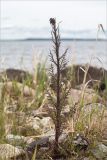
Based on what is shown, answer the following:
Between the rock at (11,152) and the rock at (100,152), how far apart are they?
0.59 m

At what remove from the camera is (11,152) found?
4.02 metres

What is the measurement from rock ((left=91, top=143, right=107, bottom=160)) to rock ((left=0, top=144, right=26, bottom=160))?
1.94ft

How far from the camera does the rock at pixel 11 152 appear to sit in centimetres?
396

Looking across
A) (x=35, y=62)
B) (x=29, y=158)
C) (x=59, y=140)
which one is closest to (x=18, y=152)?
(x=29, y=158)

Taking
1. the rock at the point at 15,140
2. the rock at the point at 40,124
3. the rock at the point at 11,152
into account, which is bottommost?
the rock at the point at 40,124

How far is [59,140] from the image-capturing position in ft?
13.6

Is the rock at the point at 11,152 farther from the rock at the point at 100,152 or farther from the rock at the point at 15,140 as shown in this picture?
the rock at the point at 100,152

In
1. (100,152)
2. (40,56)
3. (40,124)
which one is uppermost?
(40,56)

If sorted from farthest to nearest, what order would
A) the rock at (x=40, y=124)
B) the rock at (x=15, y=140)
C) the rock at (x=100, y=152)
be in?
the rock at (x=40, y=124) → the rock at (x=15, y=140) → the rock at (x=100, y=152)

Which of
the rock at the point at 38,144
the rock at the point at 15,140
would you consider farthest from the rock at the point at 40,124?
the rock at the point at 38,144

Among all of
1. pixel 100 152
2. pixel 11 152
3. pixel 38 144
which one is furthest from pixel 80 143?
pixel 11 152

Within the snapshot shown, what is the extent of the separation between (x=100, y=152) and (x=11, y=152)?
28.9 inches

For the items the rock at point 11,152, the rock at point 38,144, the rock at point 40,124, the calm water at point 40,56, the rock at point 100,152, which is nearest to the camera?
the rock at point 11,152

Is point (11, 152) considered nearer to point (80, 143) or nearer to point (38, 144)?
point (38, 144)
